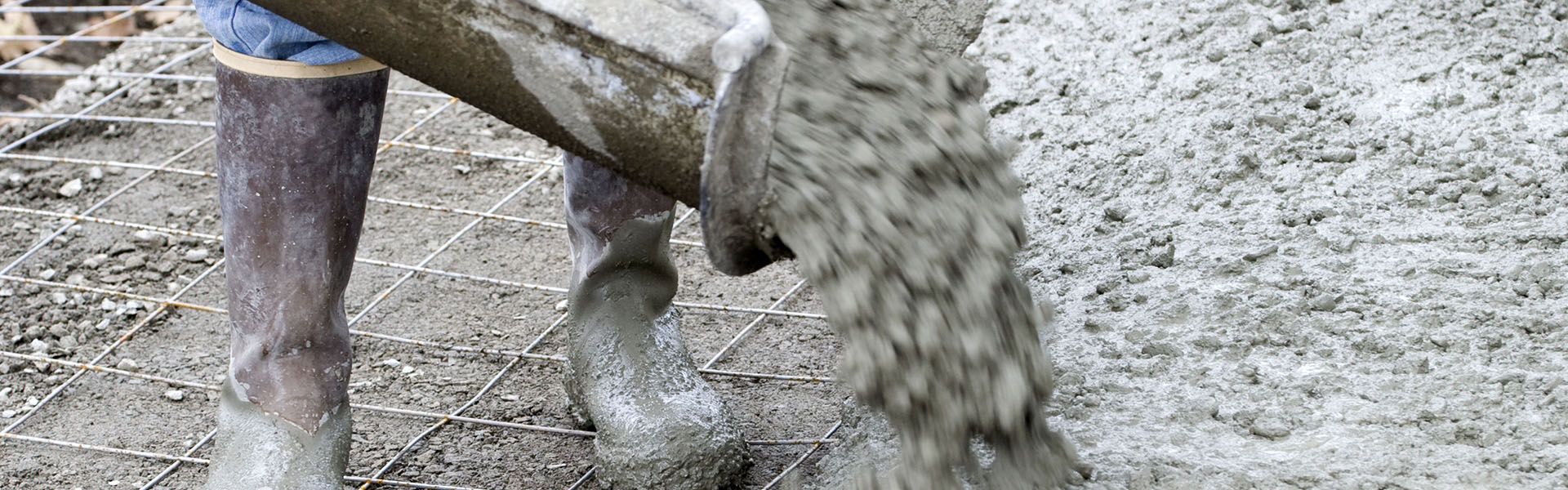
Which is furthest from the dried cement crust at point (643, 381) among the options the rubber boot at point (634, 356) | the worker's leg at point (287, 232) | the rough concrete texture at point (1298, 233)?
the rough concrete texture at point (1298, 233)

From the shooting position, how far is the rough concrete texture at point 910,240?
1.29 m

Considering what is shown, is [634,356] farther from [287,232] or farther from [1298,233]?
[1298,233]

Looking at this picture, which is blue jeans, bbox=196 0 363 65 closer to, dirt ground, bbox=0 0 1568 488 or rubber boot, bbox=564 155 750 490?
rubber boot, bbox=564 155 750 490

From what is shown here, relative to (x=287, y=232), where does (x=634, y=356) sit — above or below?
below

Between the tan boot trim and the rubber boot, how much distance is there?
0.39 meters

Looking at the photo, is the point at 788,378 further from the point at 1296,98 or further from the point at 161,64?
the point at 161,64

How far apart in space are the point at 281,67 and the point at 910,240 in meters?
0.67

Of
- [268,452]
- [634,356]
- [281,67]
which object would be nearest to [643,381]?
[634,356]

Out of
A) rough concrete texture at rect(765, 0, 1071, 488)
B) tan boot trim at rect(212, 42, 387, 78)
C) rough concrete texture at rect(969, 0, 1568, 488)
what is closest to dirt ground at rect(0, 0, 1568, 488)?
rough concrete texture at rect(969, 0, 1568, 488)

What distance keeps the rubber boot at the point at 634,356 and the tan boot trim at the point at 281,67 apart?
389 millimetres

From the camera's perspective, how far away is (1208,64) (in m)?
2.28

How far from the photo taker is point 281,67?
152 centimetres

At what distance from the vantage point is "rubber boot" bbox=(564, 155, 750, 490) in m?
1.82

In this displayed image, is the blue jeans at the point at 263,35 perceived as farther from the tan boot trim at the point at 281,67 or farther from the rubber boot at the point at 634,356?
the rubber boot at the point at 634,356
